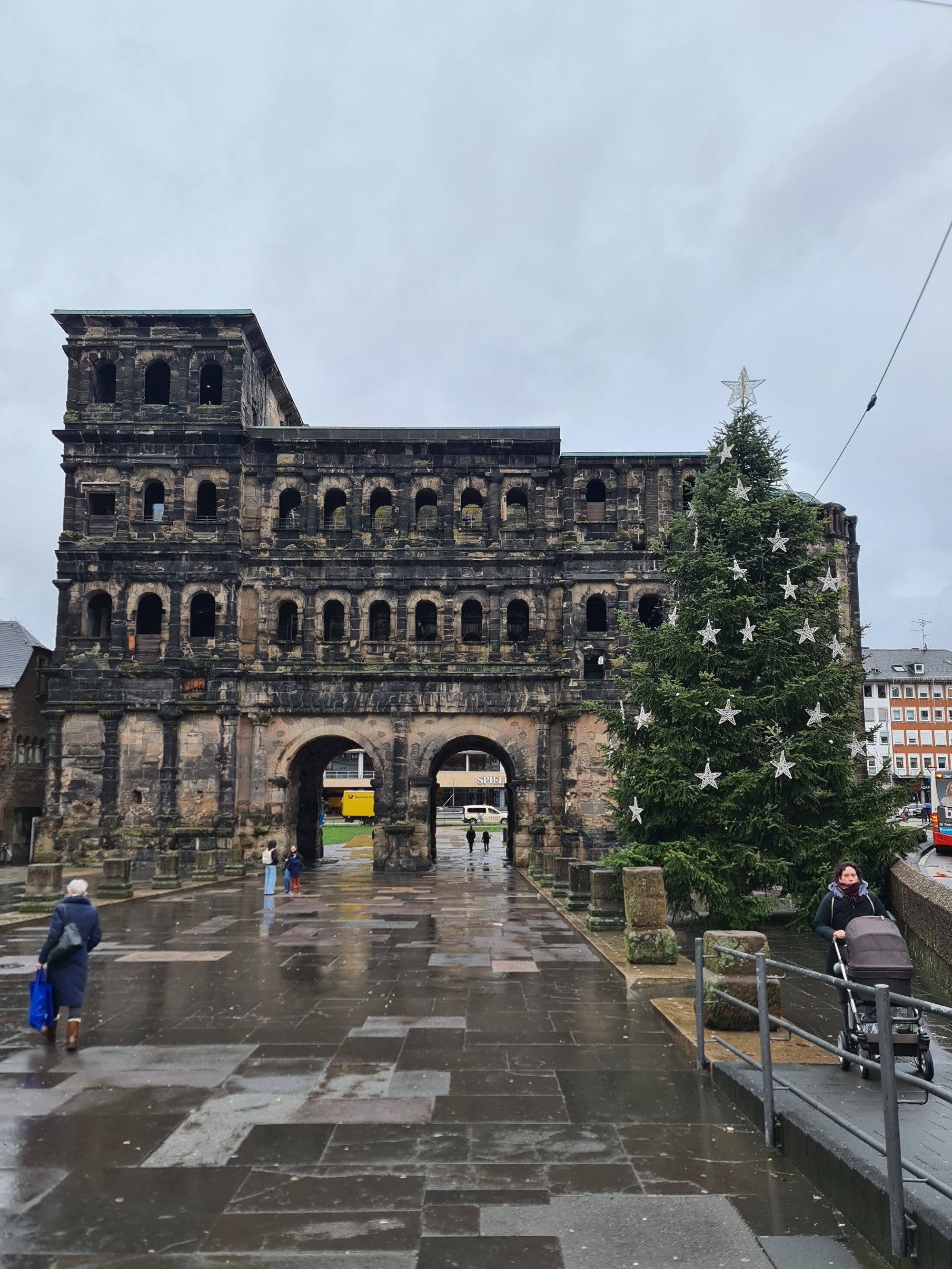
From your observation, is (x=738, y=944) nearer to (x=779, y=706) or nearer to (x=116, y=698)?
(x=779, y=706)

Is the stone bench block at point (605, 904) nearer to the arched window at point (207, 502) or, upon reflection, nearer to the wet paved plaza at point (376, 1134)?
the wet paved plaza at point (376, 1134)

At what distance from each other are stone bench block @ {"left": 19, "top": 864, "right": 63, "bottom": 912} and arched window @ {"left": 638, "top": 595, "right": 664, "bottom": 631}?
22010 millimetres

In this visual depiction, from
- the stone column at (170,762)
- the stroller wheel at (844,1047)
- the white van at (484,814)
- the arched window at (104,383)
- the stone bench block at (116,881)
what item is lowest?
the white van at (484,814)

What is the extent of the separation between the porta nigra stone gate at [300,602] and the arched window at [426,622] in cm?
8

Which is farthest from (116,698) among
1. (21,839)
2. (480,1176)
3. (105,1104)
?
(480,1176)

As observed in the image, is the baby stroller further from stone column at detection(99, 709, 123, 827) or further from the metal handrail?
stone column at detection(99, 709, 123, 827)

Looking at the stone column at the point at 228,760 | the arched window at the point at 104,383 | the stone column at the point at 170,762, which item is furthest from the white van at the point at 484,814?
the arched window at the point at 104,383

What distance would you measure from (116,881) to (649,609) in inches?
837

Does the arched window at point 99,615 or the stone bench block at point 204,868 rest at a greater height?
the arched window at point 99,615

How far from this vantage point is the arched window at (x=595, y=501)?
35.9 metres

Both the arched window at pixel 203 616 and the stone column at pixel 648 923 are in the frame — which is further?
the arched window at pixel 203 616

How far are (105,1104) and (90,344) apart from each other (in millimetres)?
34378

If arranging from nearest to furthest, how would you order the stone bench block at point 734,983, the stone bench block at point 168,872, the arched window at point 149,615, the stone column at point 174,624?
the stone bench block at point 734,983, the stone bench block at point 168,872, the stone column at point 174,624, the arched window at point 149,615

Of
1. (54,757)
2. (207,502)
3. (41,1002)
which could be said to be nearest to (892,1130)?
(41,1002)
